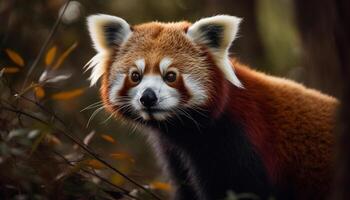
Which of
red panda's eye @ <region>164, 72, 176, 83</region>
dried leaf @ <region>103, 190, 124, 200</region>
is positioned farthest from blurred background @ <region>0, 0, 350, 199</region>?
red panda's eye @ <region>164, 72, 176, 83</region>

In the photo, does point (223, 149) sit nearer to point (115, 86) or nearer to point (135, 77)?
point (135, 77)

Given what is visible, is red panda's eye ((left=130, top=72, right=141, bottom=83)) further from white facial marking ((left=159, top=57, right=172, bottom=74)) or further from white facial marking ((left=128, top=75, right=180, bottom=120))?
white facial marking ((left=159, top=57, right=172, bottom=74))

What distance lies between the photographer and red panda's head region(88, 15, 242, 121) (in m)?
4.50

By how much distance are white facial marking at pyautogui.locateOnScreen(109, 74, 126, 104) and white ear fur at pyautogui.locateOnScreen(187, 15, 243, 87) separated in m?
0.61

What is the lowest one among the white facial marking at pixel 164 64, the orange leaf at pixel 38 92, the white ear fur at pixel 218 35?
the orange leaf at pixel 38 92

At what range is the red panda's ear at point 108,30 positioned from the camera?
16.4 feet

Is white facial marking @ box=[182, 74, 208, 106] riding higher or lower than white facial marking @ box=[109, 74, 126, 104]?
higher

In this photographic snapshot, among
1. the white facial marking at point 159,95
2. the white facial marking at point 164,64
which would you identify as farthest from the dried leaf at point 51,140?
the white facial marking at point 164,64

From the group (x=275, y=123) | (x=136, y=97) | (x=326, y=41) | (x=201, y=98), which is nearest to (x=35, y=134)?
(x=136, y=97)

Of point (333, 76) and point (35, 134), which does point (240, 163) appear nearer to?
point (35, 134)

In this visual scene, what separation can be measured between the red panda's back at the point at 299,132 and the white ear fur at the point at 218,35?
0.20 meters

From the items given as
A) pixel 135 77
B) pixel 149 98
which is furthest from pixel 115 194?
pixel 135 77

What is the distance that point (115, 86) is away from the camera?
4.75 m

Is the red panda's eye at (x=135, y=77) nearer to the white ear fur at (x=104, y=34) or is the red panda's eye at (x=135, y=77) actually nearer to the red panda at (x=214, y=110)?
the red panda at (x=214, y=110)
